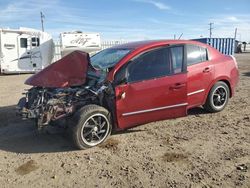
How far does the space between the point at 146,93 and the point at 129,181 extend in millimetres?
1949

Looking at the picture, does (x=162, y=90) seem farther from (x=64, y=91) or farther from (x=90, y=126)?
(x=64, y=91)

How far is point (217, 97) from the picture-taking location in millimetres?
7191

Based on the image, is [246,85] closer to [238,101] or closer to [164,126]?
[238,101]

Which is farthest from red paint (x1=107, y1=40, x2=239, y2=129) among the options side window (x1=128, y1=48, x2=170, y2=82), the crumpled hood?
the crumpled hood

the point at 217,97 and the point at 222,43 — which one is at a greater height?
the point at 222,43

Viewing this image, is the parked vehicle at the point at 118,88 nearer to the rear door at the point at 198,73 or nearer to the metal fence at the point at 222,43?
the rear door at the point at 198,73

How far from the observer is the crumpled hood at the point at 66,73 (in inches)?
225

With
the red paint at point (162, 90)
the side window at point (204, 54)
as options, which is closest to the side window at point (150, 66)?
the red paint at point (162, 90)

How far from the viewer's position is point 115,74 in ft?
18.0

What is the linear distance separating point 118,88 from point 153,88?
2.30 feet

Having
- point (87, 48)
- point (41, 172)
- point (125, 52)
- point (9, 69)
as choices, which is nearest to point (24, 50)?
point (9, 69)

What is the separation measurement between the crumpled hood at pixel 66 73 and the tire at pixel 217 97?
283cm

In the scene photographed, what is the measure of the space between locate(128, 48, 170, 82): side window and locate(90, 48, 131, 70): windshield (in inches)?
12.9

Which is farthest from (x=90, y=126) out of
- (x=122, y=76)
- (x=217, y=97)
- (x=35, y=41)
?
(x=35, y=41)
